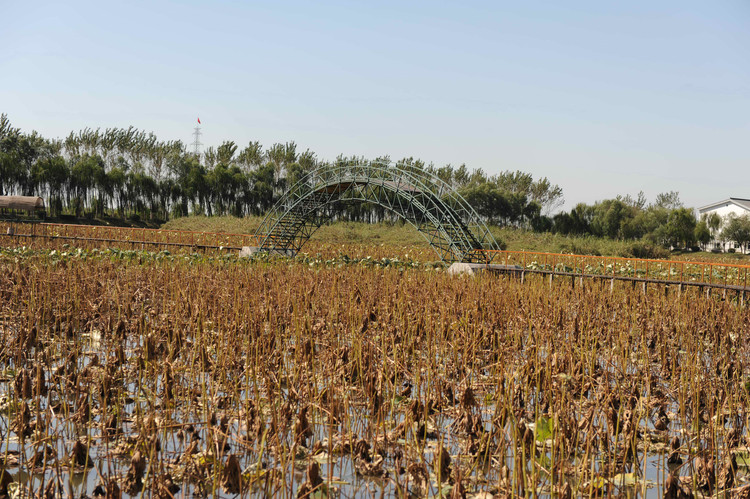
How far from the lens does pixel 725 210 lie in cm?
6334

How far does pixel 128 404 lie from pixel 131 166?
51766 mm

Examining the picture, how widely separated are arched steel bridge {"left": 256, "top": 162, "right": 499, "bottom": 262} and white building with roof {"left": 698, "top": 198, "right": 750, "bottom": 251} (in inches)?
1744

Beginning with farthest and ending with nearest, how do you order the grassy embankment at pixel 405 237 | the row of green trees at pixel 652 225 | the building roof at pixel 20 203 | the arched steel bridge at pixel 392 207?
the row of green trees at pixel 652 225 < the building roof at pixel 20 203 < the grassy embankment at pixel 405 237 < the arched steel bridge at pixel 392 207

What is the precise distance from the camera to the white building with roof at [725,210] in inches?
2180

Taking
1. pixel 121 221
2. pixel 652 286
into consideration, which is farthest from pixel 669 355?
pixel 121 221

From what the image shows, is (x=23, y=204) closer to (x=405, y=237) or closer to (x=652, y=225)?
(x=405, y=237)

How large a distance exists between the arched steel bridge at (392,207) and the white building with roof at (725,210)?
44304mm

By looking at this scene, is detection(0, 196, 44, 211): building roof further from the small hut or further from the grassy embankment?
the grassy embankment

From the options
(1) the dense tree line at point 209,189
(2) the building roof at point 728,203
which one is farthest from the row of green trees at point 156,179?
(2) the building roof at point 728,203

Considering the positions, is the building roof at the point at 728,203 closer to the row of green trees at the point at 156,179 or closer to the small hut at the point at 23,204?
the row of green trees at the point at 156,179

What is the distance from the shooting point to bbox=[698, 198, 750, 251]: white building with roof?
5538 cm

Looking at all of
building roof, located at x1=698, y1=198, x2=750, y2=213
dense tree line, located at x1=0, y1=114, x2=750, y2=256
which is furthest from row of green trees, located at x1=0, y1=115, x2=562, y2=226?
building roof, located at x1=698, y1=198, x2=750, y2=213

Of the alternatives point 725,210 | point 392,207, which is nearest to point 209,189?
point 392,207

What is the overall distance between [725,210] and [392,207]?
58123 millimetres
